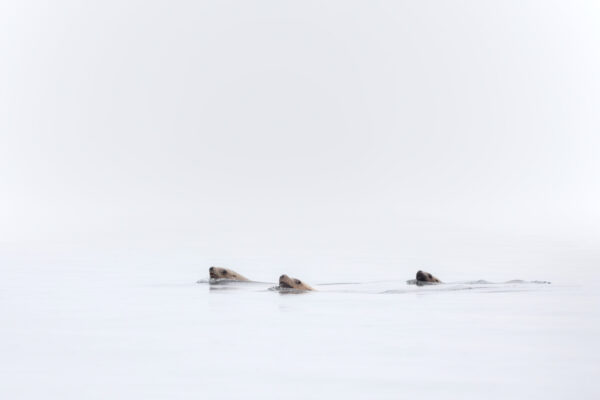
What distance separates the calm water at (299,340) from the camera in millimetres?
19438

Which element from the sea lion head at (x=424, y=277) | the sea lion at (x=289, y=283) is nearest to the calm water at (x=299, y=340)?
the sea lion head at (x=424, y=277)

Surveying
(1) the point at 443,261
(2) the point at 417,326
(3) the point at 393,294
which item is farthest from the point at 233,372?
(1) the point at 443,261

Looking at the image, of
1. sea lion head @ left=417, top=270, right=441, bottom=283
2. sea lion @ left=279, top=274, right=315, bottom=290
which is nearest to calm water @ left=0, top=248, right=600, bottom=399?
sea lion head @ left=417, top=270, right=441, bottom=283

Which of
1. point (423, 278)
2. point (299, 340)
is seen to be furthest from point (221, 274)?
point (299, 340)

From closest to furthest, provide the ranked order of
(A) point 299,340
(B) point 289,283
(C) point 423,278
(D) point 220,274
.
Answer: (A) point 299,340
(B) point 289,283
(C) point 423,278
(D) point 220,274

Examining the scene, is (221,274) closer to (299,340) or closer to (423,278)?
(423,278)

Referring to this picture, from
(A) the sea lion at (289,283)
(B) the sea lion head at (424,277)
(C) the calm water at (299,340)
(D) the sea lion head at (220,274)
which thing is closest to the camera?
(C) the calm water at (299,340)

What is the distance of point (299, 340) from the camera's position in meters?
24.7

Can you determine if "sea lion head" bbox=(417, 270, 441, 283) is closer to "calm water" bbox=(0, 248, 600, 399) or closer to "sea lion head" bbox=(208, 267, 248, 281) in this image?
"calm water" bbox=(0, 248, 600, 399)

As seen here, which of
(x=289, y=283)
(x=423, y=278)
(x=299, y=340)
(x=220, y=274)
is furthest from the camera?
(x=220, y=274)

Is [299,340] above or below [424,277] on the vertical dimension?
below

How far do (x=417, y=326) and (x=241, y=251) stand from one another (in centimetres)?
3855

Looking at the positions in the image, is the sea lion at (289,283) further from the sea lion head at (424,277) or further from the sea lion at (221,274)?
the sea lion head at (424,277)

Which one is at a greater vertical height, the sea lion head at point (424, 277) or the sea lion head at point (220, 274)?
the sea lion head at point (220, 274)
